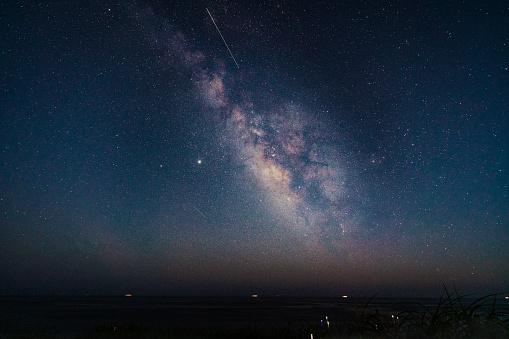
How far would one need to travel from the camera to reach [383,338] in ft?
12.9

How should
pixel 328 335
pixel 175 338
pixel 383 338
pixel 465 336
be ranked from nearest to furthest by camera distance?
pixel 465 336 → pixel 383 338 → pixel 328 335 → pixel 175 338

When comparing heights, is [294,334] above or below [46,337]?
above

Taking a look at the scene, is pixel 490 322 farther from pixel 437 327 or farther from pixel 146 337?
pixel 146 337

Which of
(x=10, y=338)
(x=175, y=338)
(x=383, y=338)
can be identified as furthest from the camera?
(x=175, y=338)

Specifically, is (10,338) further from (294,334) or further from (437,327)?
(437,327)

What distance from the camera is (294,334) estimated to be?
16.3 feet

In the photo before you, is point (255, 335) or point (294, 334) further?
point (255, 335)

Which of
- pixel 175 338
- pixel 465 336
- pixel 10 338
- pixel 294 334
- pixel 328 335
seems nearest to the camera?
pixel 465 336

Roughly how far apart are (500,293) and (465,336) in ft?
2.81

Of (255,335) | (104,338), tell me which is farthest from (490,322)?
(104,338)

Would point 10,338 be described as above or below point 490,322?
below

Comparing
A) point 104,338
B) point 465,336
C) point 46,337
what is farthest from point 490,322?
point 46,337

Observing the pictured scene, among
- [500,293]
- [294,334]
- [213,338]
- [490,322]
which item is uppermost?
[500,293]

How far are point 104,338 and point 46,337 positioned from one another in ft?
7.48
